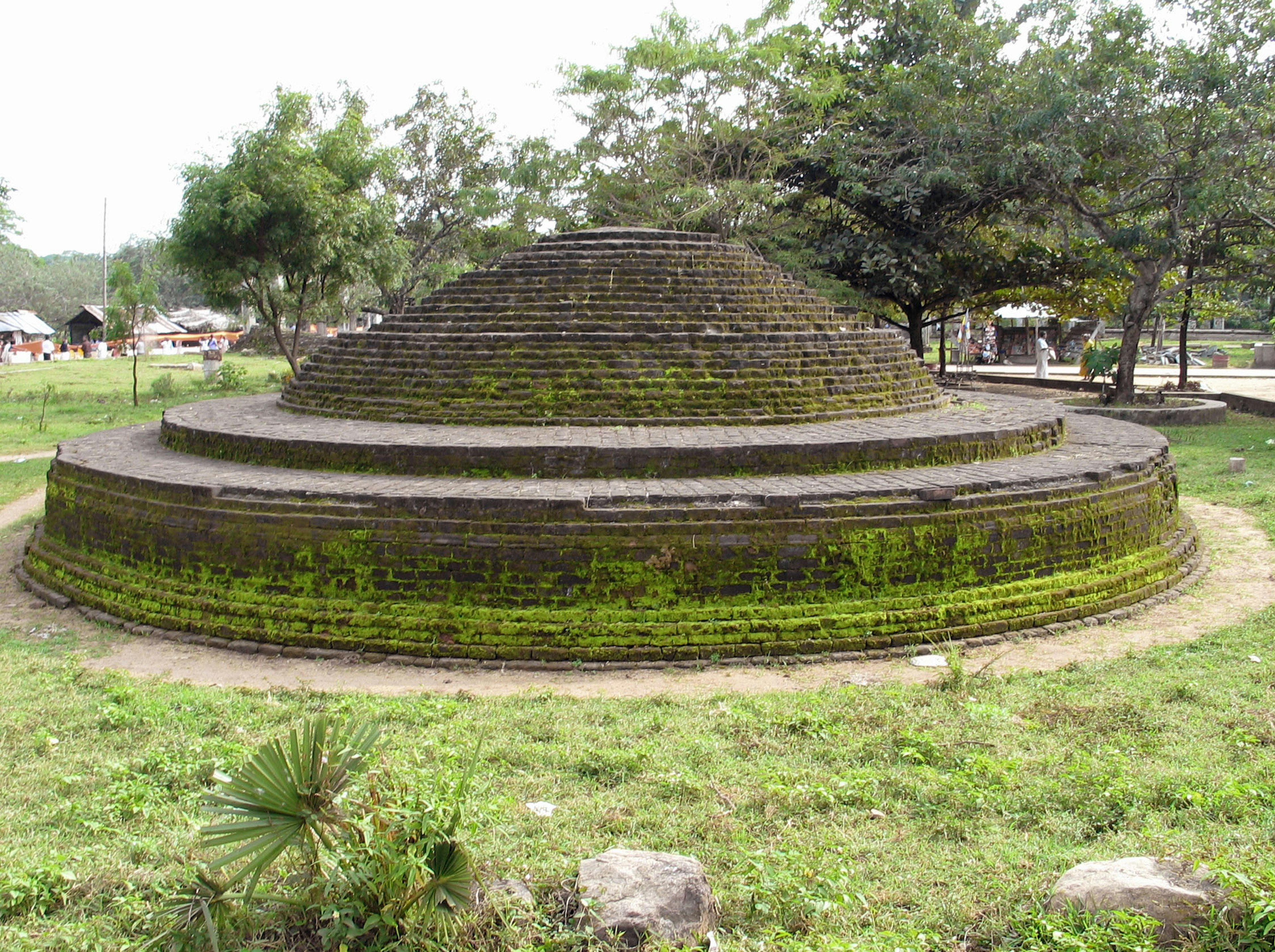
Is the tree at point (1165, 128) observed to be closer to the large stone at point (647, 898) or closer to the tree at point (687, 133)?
the tree at point (687, 133)

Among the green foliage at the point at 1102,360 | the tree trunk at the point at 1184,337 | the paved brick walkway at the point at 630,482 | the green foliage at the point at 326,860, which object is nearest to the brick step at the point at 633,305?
the paved brick walkway at the point at 630,482

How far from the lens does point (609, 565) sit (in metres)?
6.46

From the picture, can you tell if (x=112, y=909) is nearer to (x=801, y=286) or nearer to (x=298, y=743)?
(x=298, y=743)

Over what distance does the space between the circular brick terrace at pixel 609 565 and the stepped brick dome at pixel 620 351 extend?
1657mm

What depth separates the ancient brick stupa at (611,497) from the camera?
6.46 metres

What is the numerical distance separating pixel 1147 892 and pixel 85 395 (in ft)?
74.6

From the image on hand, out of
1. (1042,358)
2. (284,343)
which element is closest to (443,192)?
(284,343)

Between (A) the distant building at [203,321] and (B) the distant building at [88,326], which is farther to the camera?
(A) the distant building at [203,321]

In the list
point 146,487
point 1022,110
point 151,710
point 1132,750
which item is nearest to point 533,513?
point 151,710

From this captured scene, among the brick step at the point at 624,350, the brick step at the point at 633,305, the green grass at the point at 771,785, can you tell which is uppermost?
the brick step at the point at 633,305

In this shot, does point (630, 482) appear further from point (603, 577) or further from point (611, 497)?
point (603, 577)

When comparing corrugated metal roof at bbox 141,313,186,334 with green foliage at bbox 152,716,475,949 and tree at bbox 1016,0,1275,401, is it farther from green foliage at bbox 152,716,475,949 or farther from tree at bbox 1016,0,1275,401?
green foliage at bbox 152,716,475,949

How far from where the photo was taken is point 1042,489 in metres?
7.35

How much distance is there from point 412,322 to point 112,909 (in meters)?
7.79
